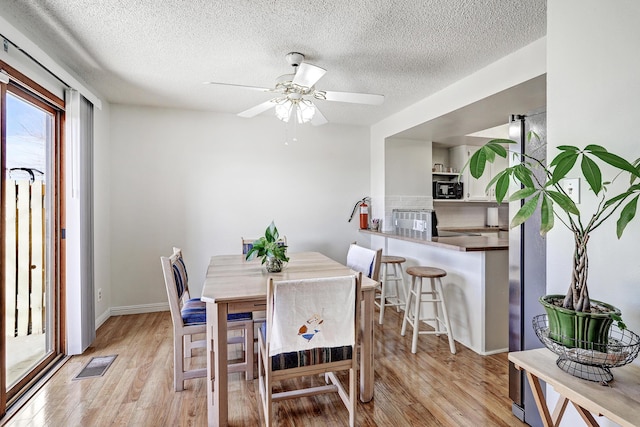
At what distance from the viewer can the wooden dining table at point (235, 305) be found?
1.71 meters

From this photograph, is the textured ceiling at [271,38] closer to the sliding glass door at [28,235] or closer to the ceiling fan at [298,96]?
the ceiling fan at [298,96]

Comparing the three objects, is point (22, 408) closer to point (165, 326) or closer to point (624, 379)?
point (165, 326)

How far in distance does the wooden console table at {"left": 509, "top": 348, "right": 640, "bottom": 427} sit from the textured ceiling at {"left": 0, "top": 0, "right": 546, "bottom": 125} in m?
1.86

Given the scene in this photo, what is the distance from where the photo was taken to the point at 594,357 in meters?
0.95

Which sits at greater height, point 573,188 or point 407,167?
point 407,167

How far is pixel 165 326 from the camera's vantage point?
3330 mm

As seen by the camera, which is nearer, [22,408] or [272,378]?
[272,378]

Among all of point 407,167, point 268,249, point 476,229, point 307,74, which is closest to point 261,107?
point 307,74

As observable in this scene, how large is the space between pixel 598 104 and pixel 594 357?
3.09 ft

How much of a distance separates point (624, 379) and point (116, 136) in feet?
14.5

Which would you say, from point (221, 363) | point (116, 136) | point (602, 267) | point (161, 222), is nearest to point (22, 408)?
point (221, 363)

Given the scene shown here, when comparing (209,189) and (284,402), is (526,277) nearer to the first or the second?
(284,402)

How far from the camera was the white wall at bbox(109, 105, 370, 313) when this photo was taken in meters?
3.68

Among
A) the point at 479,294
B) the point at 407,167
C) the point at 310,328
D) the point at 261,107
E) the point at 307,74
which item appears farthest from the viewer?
the point at 407,167
